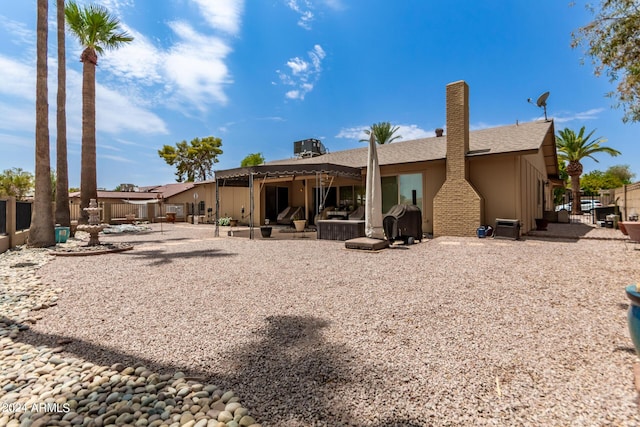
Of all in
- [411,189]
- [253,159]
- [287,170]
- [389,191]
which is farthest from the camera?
[253,159]

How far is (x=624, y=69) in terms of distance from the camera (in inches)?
284

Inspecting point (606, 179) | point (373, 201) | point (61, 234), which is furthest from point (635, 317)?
point (606, 179)

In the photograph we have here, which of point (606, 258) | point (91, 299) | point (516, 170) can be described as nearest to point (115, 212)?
point (91, 299)

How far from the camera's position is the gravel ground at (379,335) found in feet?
5.93

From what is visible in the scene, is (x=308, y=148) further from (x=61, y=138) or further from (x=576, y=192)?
(x=576, y=192)

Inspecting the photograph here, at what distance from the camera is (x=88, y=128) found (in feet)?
41.7

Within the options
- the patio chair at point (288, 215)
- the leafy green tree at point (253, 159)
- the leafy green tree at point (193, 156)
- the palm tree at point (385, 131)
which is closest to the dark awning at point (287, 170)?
the patio chair at point (288, 215)

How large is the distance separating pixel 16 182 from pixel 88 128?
2292 cm

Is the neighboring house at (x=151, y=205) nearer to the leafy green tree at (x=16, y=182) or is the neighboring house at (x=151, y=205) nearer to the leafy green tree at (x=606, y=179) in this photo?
the leafy green tree at (x=16, y=182)

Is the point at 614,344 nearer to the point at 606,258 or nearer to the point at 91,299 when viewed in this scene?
the point at 606,258

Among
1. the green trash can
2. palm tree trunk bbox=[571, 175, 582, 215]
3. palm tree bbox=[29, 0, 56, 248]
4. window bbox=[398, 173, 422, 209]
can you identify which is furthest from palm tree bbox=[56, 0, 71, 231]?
palm tree trunk bbox=[571, 175, 582, 215]

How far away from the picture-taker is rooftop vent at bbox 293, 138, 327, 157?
2156cm

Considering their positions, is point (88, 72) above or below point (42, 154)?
above

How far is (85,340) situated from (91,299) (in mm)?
1536
